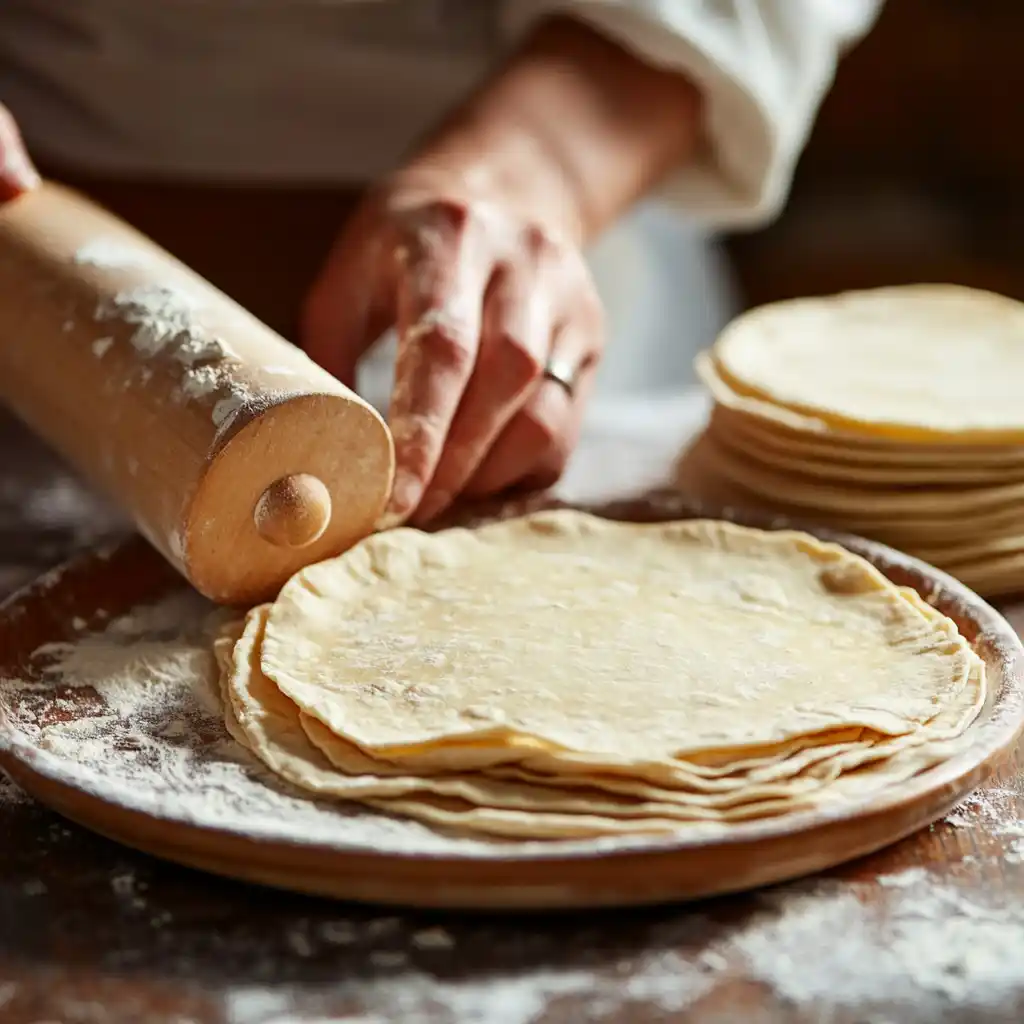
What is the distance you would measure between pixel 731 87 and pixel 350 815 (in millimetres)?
1409

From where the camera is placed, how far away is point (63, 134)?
2369mm


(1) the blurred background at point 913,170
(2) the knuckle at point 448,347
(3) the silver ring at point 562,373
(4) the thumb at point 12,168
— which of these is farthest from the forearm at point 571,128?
(1) the blurred background at point 913,170

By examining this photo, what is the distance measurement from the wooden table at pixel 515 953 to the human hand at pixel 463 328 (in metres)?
0.57

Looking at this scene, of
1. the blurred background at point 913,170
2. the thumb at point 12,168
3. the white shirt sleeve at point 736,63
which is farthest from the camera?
the blurred background at point 913,170

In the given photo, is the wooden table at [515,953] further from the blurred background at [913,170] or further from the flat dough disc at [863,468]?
the blurred background at [913,170]

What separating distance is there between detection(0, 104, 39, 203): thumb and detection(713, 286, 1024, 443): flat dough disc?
0.89 meters

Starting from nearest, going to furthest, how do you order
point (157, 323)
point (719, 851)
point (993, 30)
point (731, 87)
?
point (719, 851), point (157, 323), point (731, 87), point (993, 30)

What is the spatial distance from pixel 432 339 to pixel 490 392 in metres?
0.10

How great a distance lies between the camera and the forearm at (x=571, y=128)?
2.07 meters

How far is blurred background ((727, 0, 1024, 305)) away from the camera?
4.30 metres

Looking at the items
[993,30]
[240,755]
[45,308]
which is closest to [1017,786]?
[240,755]

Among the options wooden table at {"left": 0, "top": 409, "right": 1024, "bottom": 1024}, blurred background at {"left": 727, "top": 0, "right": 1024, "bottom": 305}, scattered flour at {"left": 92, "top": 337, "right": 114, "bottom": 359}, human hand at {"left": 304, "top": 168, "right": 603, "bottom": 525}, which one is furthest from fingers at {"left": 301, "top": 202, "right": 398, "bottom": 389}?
blurred background at {"left": 727, "top": 0, "right": 1024, "bottom": 305}

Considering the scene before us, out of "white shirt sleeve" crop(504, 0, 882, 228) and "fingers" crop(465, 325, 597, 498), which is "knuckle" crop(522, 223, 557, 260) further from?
"white shirt sleeve" crop(504, 0, 882, 228)

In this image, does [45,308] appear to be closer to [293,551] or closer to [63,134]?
[293,551]
